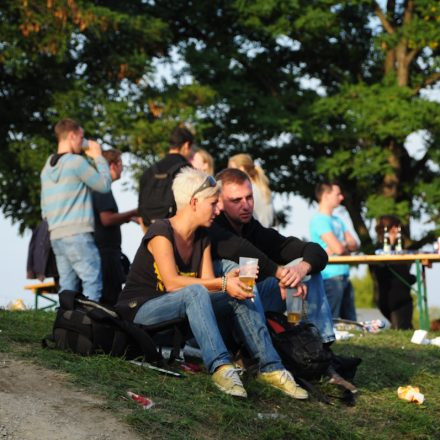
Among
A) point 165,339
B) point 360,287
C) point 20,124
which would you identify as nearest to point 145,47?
point 20,124

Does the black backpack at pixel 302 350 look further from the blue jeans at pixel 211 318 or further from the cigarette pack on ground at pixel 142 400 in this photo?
the cigarette pack on ground at pixel 142 400

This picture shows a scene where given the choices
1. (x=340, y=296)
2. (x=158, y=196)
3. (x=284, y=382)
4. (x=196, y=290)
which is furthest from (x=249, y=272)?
(x=340, y=296)

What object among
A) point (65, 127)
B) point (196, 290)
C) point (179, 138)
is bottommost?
point (196, 290)

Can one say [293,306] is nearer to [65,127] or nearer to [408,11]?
[65,127]

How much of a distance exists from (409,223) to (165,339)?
676 inches

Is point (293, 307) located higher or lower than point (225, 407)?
higher

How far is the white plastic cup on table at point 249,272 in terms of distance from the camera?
6.52 meters

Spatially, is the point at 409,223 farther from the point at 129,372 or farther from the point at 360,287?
the point at 129,372

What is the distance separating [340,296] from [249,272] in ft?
19.5

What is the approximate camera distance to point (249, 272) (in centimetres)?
651

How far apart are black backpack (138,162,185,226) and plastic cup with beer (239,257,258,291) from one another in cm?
314

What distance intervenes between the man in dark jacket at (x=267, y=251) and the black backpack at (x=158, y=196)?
6.17ft

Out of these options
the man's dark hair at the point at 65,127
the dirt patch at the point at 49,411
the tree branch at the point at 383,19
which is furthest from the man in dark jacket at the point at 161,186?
the tree branch at the point at 383,19

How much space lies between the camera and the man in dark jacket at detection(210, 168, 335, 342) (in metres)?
7.29
